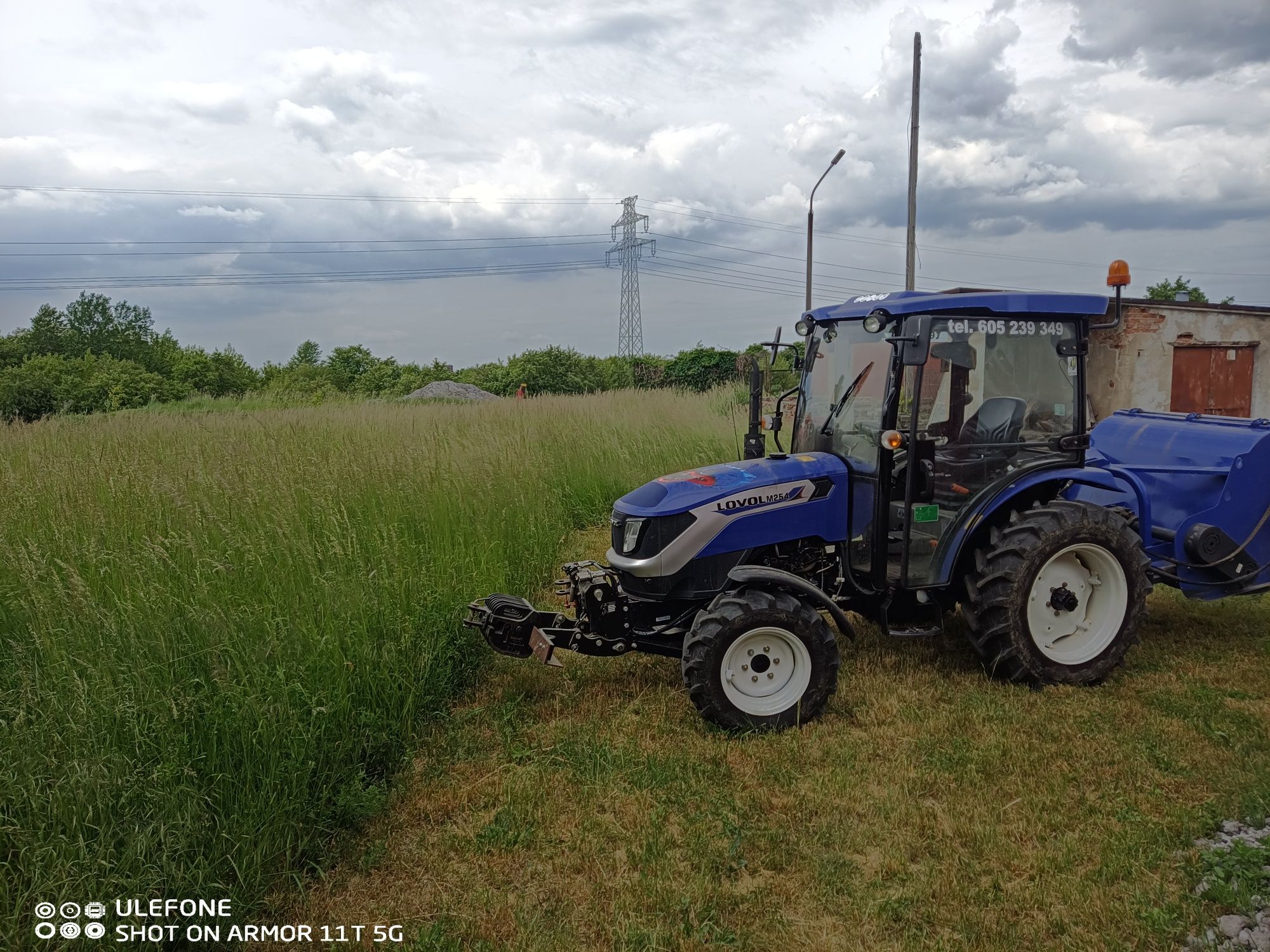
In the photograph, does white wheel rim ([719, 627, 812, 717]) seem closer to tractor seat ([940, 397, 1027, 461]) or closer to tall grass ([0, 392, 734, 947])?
tractor seat ([940, 397, 1027, 461])

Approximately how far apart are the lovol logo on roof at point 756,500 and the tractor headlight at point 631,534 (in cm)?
40

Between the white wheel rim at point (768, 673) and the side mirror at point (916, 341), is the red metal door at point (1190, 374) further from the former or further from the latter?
the white wheel rim at point (768, 673)

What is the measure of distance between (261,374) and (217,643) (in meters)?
30.0

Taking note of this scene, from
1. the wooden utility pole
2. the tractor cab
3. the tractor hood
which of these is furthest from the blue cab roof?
the wooden utility pole

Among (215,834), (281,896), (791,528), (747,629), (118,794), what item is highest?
(791,528)

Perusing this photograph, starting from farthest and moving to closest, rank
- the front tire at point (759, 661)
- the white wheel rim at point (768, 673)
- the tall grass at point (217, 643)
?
the white wheel rim at point (768, 673) → the front tire at point (759, 661) → the tall grass at point (217, 643)

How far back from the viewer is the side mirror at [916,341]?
4059 mm

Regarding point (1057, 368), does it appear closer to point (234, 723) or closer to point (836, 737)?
point (836, 737)

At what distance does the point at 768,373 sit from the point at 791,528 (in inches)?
58.9

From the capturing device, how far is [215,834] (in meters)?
2.90

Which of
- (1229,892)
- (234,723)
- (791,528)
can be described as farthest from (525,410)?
(1229,892)

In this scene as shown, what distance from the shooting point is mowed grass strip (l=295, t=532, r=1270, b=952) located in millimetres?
2855

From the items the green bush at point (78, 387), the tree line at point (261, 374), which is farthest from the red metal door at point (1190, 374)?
the green bush at point (78, 387)

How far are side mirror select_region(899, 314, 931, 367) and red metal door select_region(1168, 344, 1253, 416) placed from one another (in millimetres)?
12930
